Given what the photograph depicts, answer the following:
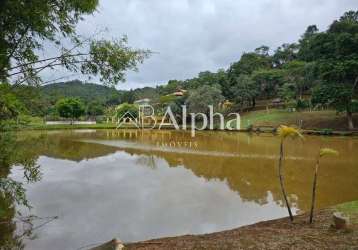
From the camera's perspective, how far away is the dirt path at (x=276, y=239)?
3.44 meters

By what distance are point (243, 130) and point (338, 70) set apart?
9.24 metres

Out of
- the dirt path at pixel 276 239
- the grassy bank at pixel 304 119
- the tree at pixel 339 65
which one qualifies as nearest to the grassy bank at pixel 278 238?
the dirt path at pixel 276 239

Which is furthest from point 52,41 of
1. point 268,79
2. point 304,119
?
point 268,79

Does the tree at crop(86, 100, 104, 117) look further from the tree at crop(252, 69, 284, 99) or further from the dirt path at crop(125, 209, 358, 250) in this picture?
the dirt path at crop(125, 209, 358, 250)

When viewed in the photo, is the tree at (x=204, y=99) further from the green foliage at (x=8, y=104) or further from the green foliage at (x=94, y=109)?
the green foliage at (x=8, y=104)

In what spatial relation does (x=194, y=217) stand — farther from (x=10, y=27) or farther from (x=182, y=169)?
(x=182, y=169)

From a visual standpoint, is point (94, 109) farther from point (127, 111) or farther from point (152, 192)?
point (152, 192)

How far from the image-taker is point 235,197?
6934 millimetres

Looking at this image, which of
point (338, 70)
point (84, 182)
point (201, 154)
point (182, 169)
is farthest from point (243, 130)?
point (84, 182)

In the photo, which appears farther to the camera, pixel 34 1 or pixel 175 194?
pixel 175 194

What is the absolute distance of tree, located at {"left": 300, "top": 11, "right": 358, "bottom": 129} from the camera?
2109 cm

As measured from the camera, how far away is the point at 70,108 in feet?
127

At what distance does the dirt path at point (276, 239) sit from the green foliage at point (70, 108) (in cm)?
3699

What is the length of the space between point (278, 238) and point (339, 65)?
2113 centimetres
